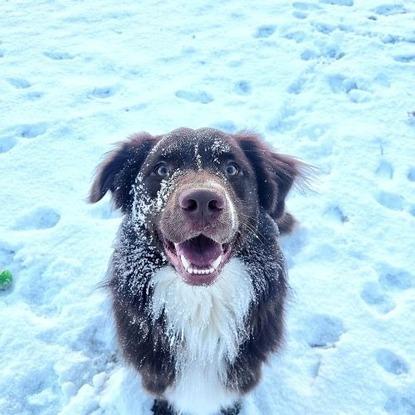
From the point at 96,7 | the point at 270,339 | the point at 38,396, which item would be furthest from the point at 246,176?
the point at 96,7

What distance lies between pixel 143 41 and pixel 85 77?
1.27 metres

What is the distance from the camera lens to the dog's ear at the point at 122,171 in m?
3.09

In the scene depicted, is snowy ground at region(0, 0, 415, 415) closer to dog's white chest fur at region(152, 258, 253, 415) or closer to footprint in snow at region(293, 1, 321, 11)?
footprint in snow at region(293, 1, 321, 11)

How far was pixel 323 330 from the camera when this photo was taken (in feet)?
11.3

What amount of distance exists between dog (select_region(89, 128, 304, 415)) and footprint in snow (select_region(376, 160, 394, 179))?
2106 millimetres

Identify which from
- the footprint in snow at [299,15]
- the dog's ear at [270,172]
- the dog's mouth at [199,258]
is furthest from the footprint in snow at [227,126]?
the footprint in snow at [299,15]

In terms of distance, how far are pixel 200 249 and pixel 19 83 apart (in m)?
4.46

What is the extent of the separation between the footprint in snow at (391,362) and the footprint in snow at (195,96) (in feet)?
11.5

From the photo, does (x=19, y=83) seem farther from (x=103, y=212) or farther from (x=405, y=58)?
(x=405, y=58)

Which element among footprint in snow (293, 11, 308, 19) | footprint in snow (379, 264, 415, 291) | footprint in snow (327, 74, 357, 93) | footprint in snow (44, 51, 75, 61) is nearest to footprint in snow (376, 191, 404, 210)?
footprint in snow (379, 264, 415, 291)

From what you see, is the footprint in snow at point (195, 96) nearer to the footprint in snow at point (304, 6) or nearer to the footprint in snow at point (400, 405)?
the footprint in snow at point (304, 6)

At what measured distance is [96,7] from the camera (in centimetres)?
758

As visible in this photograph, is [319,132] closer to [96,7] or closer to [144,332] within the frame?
[144,332]

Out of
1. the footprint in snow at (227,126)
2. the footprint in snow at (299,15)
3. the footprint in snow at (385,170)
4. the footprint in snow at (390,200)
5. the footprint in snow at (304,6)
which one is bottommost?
the footprint in snow at (390,200)
